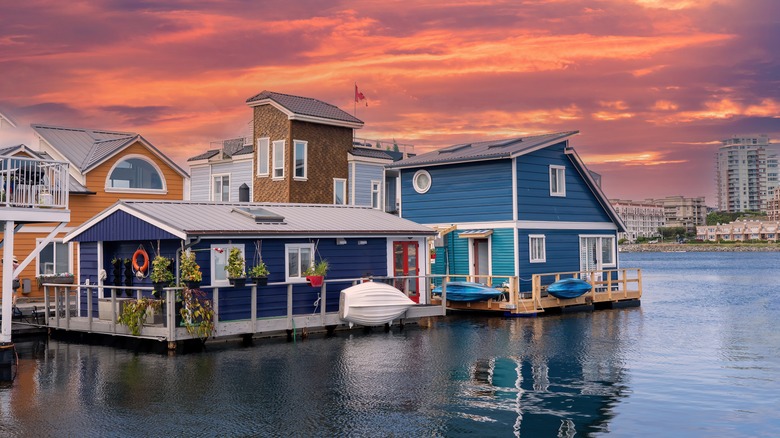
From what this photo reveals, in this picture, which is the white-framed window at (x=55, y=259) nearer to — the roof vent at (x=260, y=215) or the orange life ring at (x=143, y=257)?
the orange life ring at (x=143, y=257)

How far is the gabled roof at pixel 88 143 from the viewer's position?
3684 centimetres

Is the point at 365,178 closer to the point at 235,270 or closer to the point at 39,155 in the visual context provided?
the point at 39,155

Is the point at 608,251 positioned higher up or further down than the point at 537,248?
further down

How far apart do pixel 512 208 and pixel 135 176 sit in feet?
57.3

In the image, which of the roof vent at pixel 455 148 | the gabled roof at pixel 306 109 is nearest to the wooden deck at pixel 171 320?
the roof vent at pixel 455 148

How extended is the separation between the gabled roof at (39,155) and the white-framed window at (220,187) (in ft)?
64.0

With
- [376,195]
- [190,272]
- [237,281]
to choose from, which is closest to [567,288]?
[237,281]

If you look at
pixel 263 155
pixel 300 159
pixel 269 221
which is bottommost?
pixel 269 221

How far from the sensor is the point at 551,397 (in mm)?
16734

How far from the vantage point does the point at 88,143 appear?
39469 millimetres

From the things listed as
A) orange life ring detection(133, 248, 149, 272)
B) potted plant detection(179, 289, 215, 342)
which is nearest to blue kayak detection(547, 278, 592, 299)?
potted plant detection(179, 289, 215, 342)

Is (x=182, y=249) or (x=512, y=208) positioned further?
(x=512, y=208)

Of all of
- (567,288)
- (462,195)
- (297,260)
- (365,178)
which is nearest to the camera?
(297,260)

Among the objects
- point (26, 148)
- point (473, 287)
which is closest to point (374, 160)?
point (473, 287)
